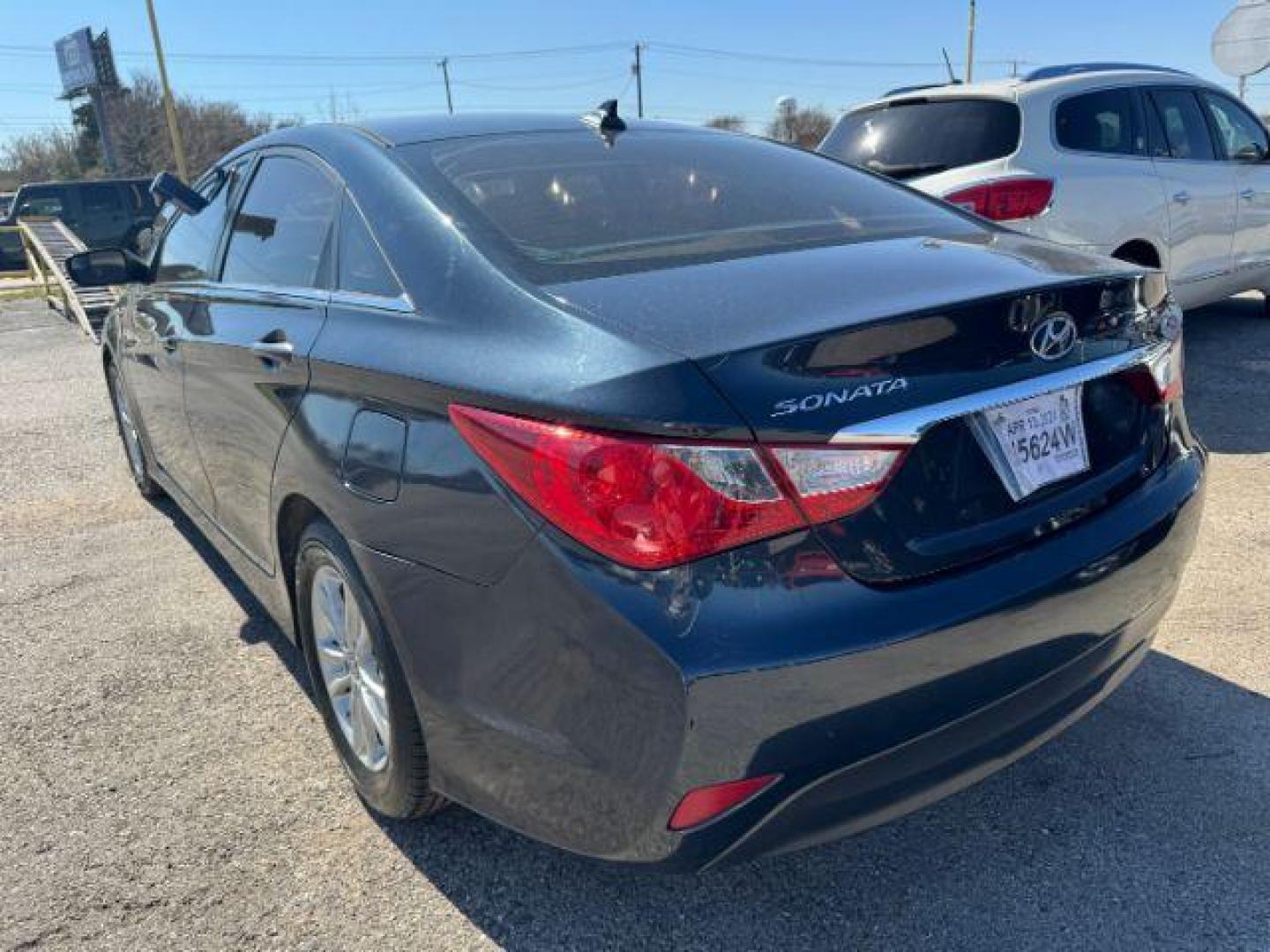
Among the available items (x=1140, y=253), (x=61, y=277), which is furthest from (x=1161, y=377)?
(x=61, y=277)

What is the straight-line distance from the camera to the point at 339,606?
2404 mm

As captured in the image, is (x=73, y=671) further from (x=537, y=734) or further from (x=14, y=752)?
(x=537, y=734)

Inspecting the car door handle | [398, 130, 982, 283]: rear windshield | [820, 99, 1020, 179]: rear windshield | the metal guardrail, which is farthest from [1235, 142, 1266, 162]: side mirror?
the metal guardrail

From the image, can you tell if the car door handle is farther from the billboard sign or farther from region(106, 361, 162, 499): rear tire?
the billboard sign

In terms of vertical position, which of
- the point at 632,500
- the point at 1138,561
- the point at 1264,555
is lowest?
the point at 1264,555

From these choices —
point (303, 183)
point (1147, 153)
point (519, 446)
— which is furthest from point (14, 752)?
point (1147, 153)

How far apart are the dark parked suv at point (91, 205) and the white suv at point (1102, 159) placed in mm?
17534

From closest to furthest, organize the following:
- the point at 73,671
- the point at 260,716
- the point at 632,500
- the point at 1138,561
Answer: the point at 632,500
the point at 1138,561
the point at 260,716
the point at 73,671

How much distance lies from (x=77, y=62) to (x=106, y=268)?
5734 centimetres

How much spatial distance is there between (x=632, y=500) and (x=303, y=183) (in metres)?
1.77

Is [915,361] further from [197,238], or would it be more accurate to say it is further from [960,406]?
[197,238]

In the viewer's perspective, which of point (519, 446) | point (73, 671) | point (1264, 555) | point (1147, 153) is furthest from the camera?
point (1147, 153)

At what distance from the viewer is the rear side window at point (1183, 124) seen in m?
6.26

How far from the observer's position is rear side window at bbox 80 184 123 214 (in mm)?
19750
